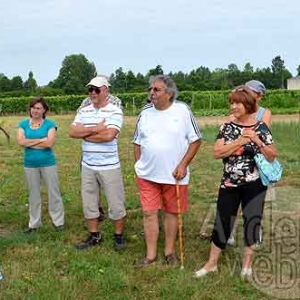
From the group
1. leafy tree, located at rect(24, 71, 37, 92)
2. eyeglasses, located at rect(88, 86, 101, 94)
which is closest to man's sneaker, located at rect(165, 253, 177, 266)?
eyeglasses, located at rect(88, 86, 101, 94)

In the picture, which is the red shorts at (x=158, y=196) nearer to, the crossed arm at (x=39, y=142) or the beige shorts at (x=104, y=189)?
the beige shorts at (x=104, y=189)

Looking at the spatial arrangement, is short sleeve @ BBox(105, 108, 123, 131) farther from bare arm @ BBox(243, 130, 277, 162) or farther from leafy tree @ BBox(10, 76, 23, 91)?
leafy tree @ BBox(10, 76, 23, 91)

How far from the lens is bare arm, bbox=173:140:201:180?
4691mm

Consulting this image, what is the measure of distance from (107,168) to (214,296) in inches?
69.3

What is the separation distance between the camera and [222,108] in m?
40.0

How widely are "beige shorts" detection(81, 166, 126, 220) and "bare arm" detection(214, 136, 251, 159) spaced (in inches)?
50.2

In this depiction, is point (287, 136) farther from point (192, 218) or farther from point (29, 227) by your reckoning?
point (29, 227)

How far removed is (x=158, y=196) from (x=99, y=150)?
2.61ft

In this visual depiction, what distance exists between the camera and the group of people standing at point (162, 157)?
437 cm

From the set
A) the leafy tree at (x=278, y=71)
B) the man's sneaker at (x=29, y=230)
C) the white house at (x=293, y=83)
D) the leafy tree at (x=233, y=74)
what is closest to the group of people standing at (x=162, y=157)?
the man's sneaker at (x=29, y=230)

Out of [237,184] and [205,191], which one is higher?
[237,184]

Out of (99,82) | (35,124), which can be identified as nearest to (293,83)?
(35,124)

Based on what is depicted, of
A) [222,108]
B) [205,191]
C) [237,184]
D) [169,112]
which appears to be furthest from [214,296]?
[222,108]

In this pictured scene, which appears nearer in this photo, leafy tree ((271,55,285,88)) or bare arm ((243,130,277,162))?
bare arm ((243,130,277,162))
